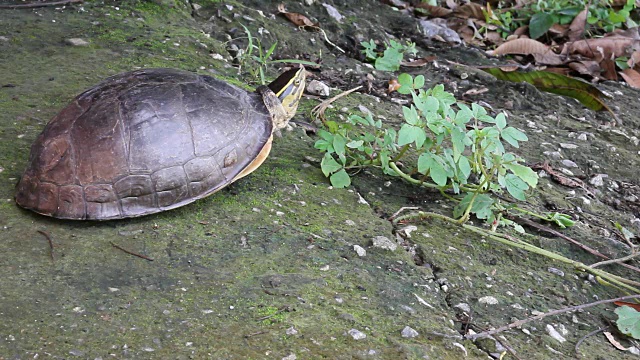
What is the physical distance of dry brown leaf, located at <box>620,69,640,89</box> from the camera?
5918mm

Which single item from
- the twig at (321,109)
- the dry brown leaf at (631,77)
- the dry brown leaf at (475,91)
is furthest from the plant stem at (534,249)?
the dry brown leaf at (631,77)

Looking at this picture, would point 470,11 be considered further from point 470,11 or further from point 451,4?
point 451,4

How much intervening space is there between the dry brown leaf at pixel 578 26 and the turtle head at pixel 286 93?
Answer: 3843 millimetres

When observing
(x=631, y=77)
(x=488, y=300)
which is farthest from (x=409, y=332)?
(x=631, y=77)

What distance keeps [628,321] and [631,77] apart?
13.1 feet

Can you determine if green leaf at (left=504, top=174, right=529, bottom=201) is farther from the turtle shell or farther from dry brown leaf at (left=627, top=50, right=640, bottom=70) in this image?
dry brown leaf at (left=627, top=50, right=640, bottom=70)

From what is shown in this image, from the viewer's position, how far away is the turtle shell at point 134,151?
275cm

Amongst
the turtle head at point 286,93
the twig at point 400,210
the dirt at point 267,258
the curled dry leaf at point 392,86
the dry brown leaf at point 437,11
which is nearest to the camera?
the dirt at point 267,258

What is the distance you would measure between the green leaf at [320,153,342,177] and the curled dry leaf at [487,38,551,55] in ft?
10.6

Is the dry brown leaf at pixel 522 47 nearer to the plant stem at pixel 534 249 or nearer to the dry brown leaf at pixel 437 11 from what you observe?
the dry brown leaf at pixel 437 11

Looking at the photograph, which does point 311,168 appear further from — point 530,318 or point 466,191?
point 530,318

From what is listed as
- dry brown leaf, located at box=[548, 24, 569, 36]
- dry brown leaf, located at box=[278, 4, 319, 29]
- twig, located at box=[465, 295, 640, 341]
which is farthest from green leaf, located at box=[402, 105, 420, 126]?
dry brown leaf, located at box=[548, 24, 569, 36]

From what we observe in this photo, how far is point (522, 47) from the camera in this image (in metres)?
6.20

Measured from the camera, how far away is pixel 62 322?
2242mm
